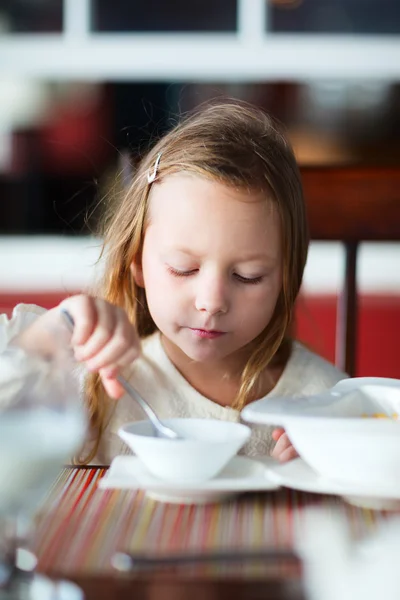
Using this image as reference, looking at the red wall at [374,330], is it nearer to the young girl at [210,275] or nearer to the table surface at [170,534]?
the young girl at [210,275]

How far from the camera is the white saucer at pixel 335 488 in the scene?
720 millimetres

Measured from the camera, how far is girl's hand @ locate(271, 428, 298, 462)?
927 millimetres

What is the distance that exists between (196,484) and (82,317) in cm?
23

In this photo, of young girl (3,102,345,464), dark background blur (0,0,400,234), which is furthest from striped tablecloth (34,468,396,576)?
dark background blur (0,0,400,234)

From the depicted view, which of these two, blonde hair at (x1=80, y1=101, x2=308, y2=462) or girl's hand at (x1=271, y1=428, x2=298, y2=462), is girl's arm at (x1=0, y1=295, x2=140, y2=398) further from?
blonde hair at (x1=80, y1=101, x2=308, y2=462)

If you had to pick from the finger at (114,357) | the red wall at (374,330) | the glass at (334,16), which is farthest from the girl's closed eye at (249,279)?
the glass at (334,16)

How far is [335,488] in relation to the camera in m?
0.73

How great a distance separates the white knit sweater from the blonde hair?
0.02 m

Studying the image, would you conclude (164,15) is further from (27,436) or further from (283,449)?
(27,436)

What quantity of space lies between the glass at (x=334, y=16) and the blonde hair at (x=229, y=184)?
10.2 ft

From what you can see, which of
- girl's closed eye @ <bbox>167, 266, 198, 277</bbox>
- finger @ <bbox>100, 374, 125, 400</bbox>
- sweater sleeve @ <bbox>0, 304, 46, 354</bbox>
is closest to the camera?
finger @ <bbox>100, 374, 125, 400</bbox>

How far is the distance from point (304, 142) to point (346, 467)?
3872 millimetres

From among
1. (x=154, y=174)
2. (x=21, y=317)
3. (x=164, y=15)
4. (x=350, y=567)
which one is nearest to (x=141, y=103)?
(x=164, y=15)

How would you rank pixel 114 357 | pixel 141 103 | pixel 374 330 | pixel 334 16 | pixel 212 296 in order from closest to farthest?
1. pixel 114 357
2. pixel 212 296
3. pixel 374 330
4. pixel 334 16
5. pixel 141 103
